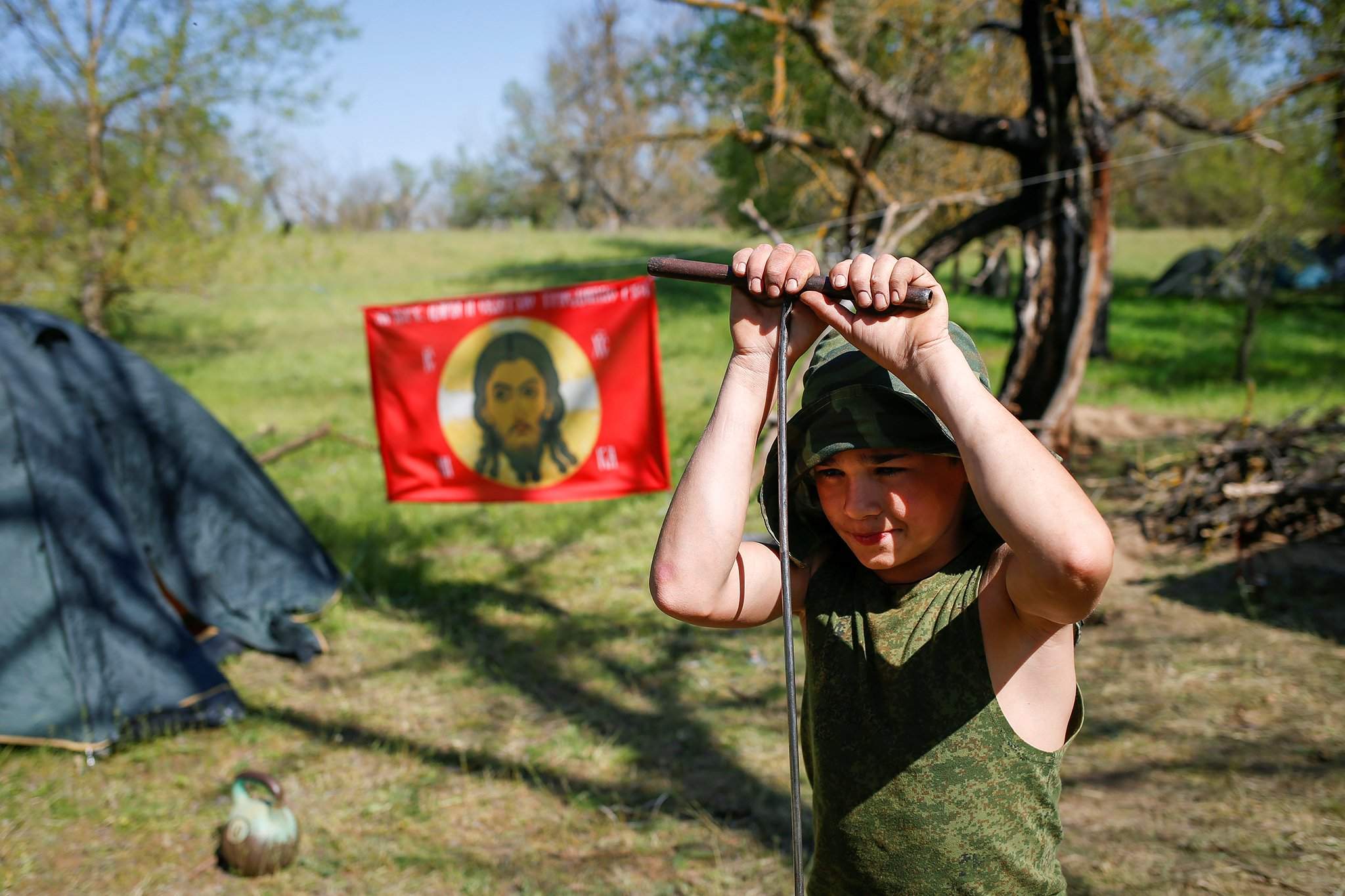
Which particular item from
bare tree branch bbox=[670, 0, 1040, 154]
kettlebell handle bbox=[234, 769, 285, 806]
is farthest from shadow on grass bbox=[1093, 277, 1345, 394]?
kettlebell handle bbox=[234, 769, 285, 806]

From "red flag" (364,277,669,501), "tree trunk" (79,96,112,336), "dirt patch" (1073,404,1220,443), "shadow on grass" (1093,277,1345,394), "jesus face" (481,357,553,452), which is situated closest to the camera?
"red flag" (364,277,669,501)

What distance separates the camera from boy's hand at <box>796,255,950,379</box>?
1.22 meters

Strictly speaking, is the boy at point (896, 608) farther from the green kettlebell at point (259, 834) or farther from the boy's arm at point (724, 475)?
the green kettlebell at point (259, 834)

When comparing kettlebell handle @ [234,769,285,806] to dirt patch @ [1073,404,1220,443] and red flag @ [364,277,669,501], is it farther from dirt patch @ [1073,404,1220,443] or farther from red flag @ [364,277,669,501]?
dirt patch @ [1073,404,1220,443]

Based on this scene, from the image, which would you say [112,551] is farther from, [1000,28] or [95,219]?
[95,219]

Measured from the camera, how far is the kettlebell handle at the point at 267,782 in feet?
11.1

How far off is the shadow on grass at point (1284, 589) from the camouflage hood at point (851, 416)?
184 inches

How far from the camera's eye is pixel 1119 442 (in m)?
9.34

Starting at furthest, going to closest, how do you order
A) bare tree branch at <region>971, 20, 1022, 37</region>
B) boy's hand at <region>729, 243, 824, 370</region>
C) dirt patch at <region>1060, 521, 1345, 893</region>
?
bare tree branch at <region>971, 20, 1022, 37</region>, dirt patch at <region>1060, 521, 1345, 893</region>, boy's hand at <region>729, 243, 824, 370</region>

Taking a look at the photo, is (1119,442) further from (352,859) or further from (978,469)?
(978,469)

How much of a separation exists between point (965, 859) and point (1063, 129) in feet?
20.2

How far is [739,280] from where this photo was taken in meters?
1.33

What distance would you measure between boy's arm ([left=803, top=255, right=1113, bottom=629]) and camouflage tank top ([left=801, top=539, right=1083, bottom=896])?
17cm

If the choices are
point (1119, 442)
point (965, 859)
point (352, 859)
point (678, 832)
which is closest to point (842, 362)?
point (965, 859)
